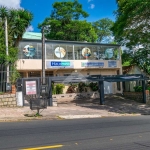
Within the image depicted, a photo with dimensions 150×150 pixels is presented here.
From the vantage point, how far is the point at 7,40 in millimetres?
21266

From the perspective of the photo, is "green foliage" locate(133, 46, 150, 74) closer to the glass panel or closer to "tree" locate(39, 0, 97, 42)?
the glass panel

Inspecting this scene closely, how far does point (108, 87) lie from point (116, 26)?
1079 cm

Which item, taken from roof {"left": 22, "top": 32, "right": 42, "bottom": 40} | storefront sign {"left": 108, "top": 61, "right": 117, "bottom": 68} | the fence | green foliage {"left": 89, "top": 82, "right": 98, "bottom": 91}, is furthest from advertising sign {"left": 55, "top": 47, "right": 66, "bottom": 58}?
roof {"left": 22, "top": 32, "right": 42, "bottom": 40}

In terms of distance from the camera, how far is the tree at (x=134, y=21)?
18256 mm

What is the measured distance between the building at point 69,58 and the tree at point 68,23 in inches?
312

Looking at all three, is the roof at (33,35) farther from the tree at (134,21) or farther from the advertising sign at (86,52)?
the tree at (134,21)

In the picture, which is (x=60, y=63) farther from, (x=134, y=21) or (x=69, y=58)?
(x=134, y=21)

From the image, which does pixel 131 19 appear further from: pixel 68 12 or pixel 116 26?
pixel 68 12

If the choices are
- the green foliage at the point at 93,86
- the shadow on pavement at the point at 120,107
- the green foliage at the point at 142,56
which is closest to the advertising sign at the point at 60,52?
the green foliage at the point at 93,86

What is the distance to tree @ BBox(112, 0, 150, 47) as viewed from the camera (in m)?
18.3

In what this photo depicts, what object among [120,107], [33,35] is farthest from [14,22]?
[33,35]

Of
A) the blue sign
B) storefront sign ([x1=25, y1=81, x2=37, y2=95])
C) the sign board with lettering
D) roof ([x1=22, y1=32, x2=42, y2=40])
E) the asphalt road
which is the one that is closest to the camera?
the asphalt road

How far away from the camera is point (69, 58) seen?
28656 millimetres

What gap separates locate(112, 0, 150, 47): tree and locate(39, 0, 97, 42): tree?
593 inches
